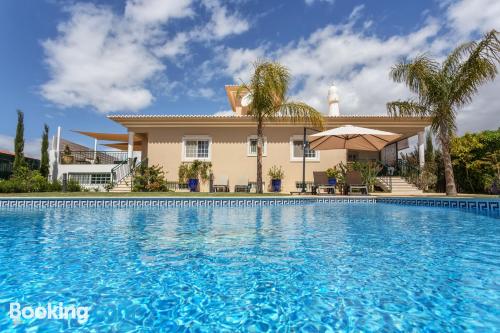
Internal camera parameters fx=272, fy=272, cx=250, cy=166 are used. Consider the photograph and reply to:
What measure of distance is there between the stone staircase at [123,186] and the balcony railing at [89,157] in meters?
1.99

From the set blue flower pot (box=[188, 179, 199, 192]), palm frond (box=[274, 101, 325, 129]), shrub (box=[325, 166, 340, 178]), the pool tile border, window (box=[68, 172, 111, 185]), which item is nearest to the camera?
the pool tile border

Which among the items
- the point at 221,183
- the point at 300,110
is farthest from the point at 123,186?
the point at 300,110

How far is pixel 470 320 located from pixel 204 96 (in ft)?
78.8

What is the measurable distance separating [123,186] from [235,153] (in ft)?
23.0

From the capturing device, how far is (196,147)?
59.0ft

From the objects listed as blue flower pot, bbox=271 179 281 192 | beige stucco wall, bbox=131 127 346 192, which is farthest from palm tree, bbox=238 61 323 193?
beige stucco wall, bbox=131 127 346 192

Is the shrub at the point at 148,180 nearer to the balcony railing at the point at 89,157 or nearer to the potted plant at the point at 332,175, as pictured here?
the balcony railing at the point at 89,157

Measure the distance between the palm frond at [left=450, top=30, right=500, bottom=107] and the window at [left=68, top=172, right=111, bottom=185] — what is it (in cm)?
2031

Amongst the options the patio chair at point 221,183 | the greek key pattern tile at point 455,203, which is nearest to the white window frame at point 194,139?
the patio chair at point 221,183

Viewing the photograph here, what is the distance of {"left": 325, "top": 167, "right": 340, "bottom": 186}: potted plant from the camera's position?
51.6 ft

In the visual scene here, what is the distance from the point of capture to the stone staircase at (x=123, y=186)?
622 inches

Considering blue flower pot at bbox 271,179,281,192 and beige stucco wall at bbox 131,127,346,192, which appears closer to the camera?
blue flower pot at bbox 271,179,281,192

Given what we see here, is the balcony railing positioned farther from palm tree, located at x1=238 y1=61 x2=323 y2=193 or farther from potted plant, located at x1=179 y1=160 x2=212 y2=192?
palm tree, located at x1=238 y1=61 x2=323 y2=193

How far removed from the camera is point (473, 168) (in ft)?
48.6
